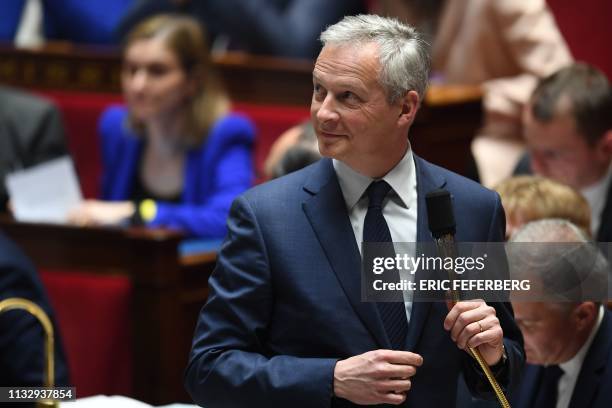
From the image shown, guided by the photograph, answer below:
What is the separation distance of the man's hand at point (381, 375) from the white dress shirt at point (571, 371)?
75cm

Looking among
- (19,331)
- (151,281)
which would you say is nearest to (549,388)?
(19,331)

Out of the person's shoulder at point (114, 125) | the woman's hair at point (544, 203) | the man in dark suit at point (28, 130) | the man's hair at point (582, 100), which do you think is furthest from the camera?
the person's shoulder at point (114, 125)

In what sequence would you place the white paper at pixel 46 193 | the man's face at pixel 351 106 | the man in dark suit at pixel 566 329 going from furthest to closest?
the white paper at pixel 46 193 < the man in dark suit at pixel 566 329 < the man's face at pixel 351 106

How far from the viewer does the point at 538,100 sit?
3.27m

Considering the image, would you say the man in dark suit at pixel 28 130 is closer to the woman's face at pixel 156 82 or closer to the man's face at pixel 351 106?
the woman's face at pixel 156 82

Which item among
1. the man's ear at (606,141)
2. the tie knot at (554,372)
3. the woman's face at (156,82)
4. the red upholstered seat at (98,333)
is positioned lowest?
the red upholstered seat at (98,333)

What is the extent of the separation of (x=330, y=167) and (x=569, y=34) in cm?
265

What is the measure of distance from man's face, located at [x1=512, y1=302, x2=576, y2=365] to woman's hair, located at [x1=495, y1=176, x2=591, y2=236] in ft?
1.07

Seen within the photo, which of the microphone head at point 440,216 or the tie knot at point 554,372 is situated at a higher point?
the microphone head at point 440,216

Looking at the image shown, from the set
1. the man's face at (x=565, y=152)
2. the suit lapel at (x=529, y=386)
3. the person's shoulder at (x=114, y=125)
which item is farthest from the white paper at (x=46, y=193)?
the suit lapel at (x=529, y=386)

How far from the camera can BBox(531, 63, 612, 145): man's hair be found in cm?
323

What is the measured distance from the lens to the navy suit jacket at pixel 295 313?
1.89 m

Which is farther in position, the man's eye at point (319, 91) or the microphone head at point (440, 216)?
the man's eye at point (319, 91)

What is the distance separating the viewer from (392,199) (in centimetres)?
197
